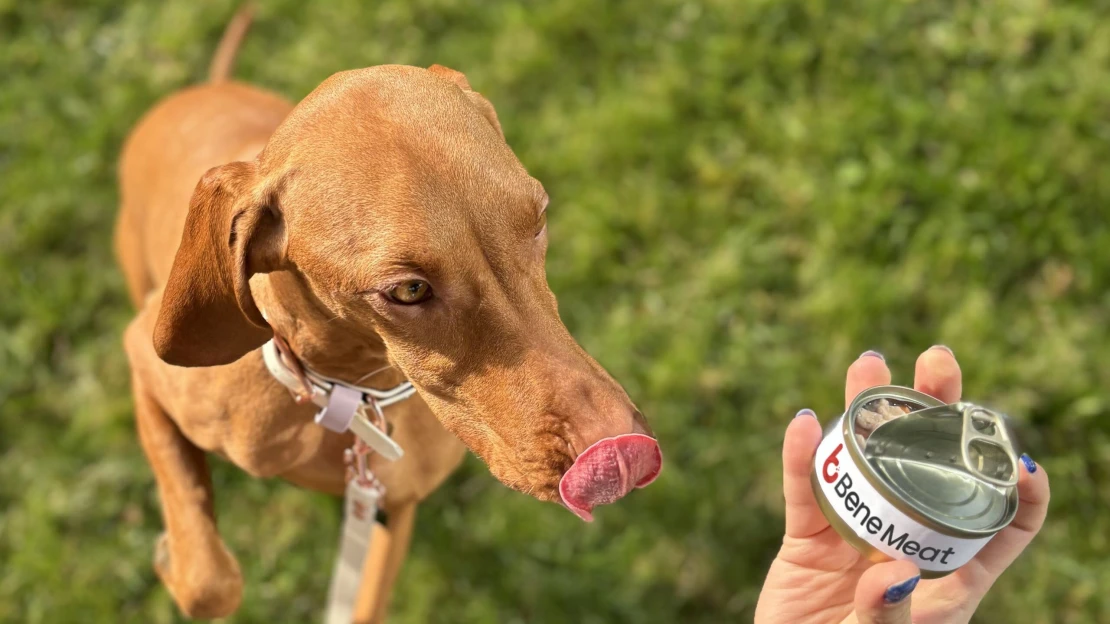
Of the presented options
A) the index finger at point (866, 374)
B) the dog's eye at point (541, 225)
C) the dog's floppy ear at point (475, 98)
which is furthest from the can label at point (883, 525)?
the dog's floppy ear at point (475, 98)

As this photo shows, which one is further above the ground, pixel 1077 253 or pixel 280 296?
pixel 280 296

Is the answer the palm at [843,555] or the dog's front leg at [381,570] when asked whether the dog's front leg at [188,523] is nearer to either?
the dog's front leg at [381,570]

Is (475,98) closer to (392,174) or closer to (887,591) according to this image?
(392,174)


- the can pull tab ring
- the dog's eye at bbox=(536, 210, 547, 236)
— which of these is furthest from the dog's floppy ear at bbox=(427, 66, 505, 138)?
the can pull tab ring

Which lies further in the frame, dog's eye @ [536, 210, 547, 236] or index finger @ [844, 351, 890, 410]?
index finger @ [844, 351, 890, 410]

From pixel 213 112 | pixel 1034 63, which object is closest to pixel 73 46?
pixel 213 112

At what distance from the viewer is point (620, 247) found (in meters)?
5.14

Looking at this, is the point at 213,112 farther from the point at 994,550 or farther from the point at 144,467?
the point at 994,550

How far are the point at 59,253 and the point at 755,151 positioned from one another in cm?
377

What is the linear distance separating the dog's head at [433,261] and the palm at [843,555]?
0.51m

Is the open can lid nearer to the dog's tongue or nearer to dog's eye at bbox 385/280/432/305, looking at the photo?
the dog's tongue

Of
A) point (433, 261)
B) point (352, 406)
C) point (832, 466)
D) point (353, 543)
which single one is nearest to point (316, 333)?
point (352, 406)

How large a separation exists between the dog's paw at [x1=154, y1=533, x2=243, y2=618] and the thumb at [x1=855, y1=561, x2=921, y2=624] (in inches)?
81.8

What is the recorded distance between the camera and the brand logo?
2365 millimetres
